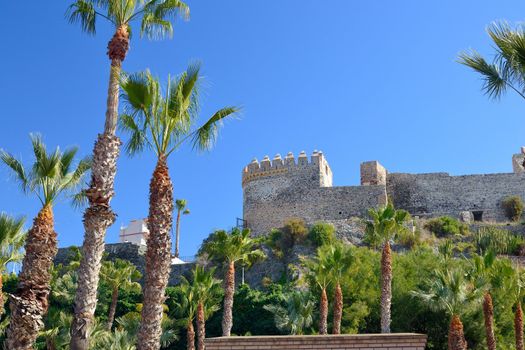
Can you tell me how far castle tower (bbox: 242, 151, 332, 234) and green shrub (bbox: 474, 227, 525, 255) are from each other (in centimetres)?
1107

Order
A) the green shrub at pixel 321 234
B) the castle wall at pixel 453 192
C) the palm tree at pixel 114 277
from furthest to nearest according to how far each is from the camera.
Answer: the castle wall at pixel 453 192 < the green shrub at pixel 321 234 < the palm tree at pixel 114 277

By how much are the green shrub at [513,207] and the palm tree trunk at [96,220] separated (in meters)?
33.1

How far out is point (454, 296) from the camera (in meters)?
20.3

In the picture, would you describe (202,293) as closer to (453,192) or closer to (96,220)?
(96,220)

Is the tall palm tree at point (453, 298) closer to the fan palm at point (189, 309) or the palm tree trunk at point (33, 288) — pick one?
the fan palm at point (189, 309)

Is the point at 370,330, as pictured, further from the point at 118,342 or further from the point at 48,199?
the point at 48,199

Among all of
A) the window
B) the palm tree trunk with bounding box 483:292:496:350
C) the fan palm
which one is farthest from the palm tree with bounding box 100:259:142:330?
the window

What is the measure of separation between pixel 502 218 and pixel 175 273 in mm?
20046

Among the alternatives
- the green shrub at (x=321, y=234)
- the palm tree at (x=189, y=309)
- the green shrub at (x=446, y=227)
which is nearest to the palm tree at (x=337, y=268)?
the palm tree at (x=189, y=309)

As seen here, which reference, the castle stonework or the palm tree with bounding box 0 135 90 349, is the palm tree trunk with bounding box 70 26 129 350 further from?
the castle stonework

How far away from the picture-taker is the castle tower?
42094 mm

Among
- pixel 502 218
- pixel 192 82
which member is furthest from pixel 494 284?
pixel 502 218

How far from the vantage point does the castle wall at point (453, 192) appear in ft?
135

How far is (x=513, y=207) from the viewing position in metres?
40.3
